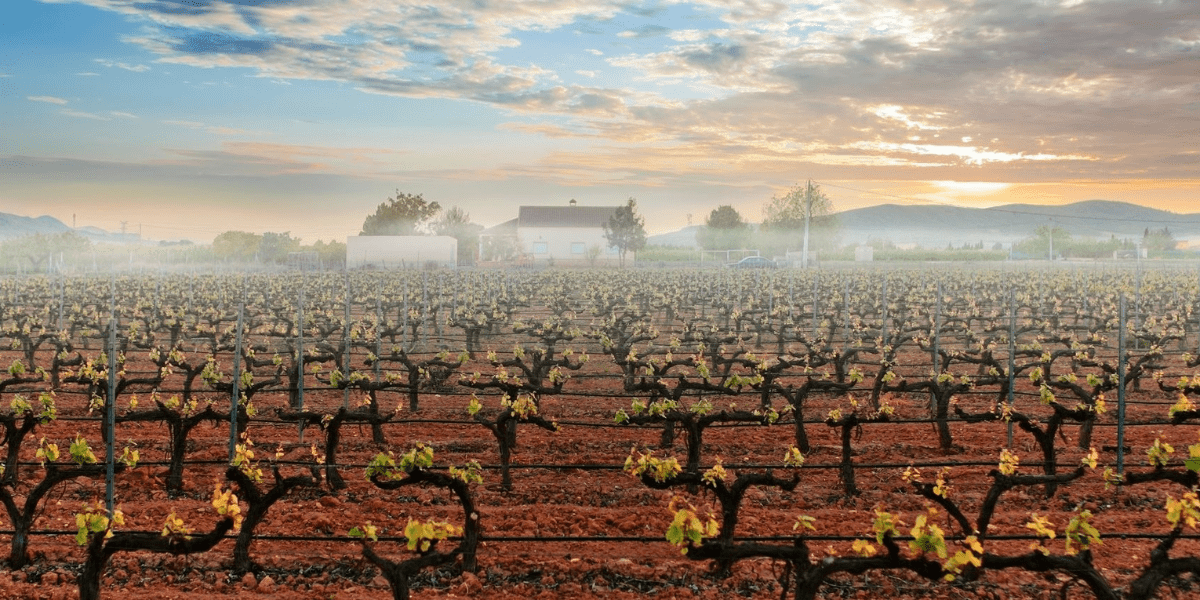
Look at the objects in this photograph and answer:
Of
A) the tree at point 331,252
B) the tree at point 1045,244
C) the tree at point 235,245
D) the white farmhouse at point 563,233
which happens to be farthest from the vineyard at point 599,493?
the tree at point 1045,244

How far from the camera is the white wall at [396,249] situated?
83250mm

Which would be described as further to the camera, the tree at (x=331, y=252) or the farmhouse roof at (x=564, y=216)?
the farmhouse roof at (x=564, y=216)

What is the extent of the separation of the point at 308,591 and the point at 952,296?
3852 centimetres

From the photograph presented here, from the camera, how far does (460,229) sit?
10594 cm

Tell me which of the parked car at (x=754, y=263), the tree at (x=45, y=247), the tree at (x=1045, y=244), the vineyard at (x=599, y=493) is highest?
the tree at (x=1045, y=244)

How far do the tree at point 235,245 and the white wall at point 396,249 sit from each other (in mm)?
31921

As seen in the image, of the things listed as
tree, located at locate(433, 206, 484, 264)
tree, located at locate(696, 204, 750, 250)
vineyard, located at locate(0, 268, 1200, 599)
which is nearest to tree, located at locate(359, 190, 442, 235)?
tree, located at locate(433, 206, 484, 264)

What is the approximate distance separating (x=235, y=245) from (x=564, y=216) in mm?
43286

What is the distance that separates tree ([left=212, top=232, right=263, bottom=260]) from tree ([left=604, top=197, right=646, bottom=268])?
48276 mm

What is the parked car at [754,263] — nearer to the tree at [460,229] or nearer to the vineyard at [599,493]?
the tree at [460,229]

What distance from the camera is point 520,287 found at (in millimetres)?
50688

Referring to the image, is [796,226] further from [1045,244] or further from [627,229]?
[1045,244]

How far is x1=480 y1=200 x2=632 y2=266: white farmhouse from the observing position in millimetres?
100644

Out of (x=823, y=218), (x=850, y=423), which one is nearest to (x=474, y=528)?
(x=850, y=423)
